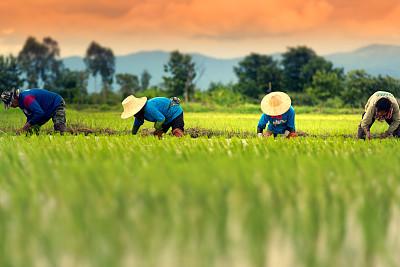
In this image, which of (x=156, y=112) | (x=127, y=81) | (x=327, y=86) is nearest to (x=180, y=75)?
(x=327, y=86)

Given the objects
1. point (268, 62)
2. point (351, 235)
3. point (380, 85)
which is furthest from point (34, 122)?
point (268, 62)

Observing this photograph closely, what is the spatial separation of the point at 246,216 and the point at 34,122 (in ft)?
18.8

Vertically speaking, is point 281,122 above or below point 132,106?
below

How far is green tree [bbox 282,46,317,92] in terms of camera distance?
143 ft

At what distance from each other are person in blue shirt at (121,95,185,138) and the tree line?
21.2m

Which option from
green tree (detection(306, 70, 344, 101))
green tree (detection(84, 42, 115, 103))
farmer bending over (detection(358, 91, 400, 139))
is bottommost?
farmer bending over (detection(358, 91, 400, 139))

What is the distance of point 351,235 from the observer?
1.76 m

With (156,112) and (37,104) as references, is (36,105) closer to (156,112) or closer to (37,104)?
(37,104)

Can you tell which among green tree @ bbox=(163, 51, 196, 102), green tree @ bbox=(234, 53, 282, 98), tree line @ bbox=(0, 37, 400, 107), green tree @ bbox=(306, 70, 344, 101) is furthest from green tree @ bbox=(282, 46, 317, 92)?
green tree @ bbox=(163, 51, 196, 102)

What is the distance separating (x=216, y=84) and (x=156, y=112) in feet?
112

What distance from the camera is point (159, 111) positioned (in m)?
6.90

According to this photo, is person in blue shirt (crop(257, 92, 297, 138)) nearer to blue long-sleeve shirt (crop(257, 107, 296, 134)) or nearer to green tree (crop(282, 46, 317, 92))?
blue long-sleeve shirt (crop(257, 107, 296, 134))

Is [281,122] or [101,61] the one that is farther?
[101,61]

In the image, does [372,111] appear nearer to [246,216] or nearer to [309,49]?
[246,216]
